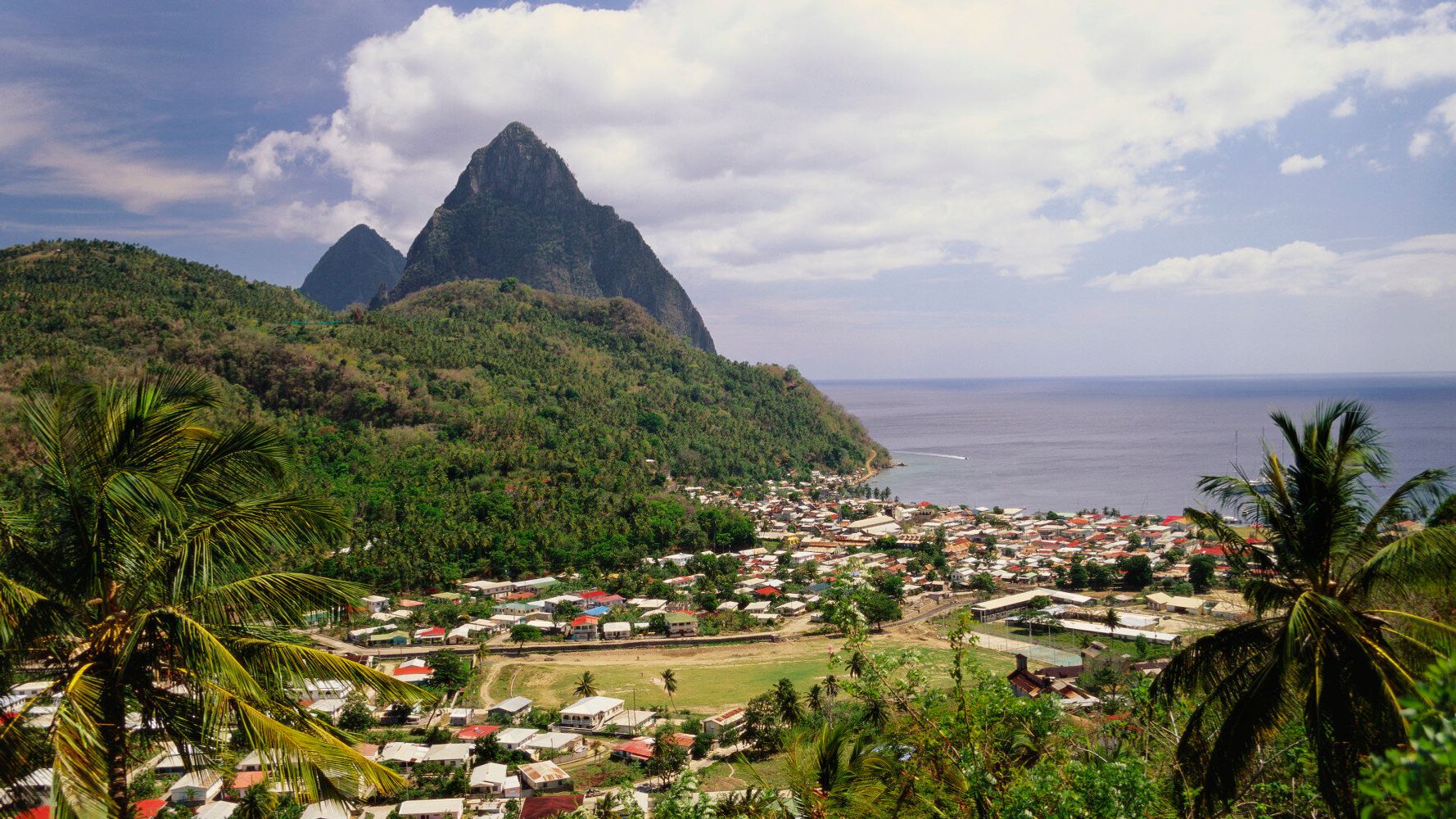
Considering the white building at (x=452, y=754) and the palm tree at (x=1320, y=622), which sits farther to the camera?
the white building at (x=452, y=754)

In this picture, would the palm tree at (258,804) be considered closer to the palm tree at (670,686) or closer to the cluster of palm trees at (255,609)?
the palm tree at (670,686)

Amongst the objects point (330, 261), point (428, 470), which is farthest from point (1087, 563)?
point (330, 261)

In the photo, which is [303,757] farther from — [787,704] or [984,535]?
[984,535]

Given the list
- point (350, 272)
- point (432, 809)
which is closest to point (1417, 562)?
point (432, 809)

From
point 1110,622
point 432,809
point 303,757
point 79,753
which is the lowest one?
point 432,809

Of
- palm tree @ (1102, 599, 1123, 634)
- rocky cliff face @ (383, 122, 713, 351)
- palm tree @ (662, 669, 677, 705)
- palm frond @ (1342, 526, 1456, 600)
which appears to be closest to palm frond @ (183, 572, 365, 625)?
palm frond @ (1342, 526, 1456, 600)

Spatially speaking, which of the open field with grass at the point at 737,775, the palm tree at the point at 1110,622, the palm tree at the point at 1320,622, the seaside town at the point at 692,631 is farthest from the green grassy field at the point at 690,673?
the palm tree at the point at 1320,622

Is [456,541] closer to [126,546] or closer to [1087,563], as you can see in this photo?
[1087,563]
